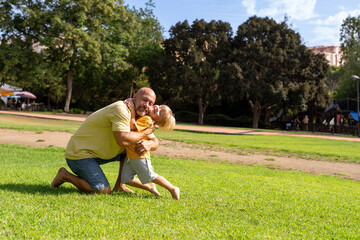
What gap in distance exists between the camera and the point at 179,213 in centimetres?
397

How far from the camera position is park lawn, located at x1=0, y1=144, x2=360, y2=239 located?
3244mm

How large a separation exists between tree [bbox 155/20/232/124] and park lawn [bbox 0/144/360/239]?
34.4 meters

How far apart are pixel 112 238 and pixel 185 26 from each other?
134 ft

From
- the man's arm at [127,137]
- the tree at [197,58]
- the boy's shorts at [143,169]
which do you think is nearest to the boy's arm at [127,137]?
the man's arm at [127,137]

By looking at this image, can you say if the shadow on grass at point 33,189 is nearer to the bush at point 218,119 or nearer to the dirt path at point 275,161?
the dirt path at point 275,161

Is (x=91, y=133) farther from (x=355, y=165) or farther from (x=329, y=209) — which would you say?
(x=355, y=165)

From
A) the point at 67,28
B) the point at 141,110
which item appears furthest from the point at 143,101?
the point at 67,28

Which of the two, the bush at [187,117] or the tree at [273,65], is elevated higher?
the tree at [273,65]

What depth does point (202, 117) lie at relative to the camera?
4341 centimetres

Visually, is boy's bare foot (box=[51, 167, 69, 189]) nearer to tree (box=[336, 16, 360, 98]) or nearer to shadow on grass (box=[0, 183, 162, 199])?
shadow on grass (box=[0, 183, 162, 199])

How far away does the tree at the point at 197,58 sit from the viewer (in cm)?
4000

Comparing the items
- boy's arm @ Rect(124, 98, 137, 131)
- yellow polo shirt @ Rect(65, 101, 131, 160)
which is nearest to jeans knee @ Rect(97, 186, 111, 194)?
yellow polo shirt @ Rect(65, 101, 131, 160)

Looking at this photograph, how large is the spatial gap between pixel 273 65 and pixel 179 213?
37.7 metres

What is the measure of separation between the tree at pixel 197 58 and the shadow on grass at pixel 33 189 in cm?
3474
